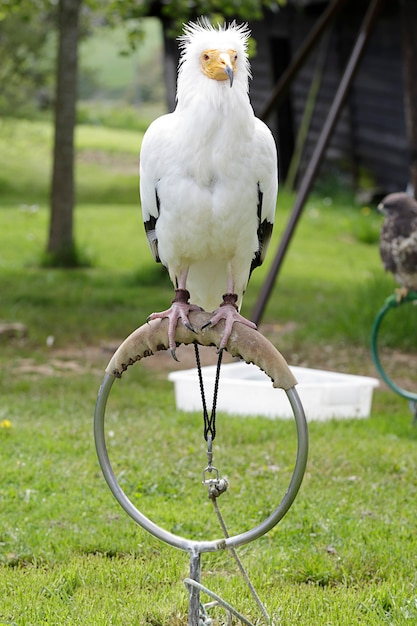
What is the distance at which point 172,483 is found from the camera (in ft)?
15.5

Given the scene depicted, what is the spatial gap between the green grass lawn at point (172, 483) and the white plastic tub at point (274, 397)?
158 millimetres

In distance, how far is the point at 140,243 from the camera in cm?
1405

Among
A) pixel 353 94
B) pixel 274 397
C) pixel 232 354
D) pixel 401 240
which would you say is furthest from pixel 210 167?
pixel 353 94

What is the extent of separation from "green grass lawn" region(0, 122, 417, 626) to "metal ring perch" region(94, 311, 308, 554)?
0.47 meters

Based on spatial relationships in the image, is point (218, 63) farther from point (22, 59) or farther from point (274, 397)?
point (22, 59)

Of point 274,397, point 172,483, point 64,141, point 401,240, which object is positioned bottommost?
point 172,483

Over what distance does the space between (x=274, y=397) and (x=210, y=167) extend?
9.61 ft

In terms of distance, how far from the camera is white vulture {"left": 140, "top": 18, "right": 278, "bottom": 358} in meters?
3.19

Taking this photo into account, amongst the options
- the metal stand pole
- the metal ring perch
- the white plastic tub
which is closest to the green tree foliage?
the white plastic tub

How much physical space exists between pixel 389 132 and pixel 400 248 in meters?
8.97

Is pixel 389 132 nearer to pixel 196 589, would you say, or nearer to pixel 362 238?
pixel 362 238

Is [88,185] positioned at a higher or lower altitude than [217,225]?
higher

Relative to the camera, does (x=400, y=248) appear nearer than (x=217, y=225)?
No

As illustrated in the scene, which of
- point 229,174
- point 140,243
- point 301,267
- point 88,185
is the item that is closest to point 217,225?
point 229,174
